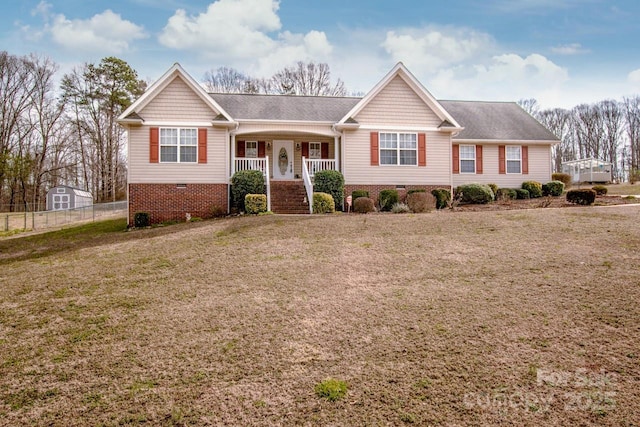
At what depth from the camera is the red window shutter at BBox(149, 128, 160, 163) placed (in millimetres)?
15938

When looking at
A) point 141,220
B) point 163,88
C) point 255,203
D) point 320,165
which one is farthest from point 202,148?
point 320,165

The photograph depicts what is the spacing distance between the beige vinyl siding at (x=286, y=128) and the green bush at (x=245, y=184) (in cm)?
249

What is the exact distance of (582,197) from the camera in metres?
14.6

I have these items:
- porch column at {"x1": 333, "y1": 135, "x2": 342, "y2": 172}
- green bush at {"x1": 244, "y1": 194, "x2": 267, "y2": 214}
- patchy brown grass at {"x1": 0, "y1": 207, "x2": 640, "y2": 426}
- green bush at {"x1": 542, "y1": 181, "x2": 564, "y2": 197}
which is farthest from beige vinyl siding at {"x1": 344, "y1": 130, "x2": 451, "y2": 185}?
patchy brown grass at {"x1": 0, "y1": 207, "x2": 640, "y2": 426}

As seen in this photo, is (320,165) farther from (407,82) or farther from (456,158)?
(456,158)

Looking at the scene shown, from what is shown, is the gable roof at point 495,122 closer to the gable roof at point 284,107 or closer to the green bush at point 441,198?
the green bush at point 441,198

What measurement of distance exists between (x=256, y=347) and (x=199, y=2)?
10700mm

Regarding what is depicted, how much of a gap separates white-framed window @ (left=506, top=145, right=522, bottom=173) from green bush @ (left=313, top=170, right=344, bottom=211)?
10.9 metres

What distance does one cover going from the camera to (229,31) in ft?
51.7

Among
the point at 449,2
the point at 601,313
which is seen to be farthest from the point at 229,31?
the point at 601,313

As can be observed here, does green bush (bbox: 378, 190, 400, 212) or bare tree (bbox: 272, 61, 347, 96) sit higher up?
bare tree (bbox: 272, 61, 347, 96)

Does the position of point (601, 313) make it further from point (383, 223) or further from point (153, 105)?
point (153, 105)

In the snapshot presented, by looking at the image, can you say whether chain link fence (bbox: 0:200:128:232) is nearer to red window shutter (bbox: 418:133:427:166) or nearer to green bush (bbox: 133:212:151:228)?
green bush (bbox: 133:212:151:228)

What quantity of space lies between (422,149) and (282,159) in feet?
22.7
